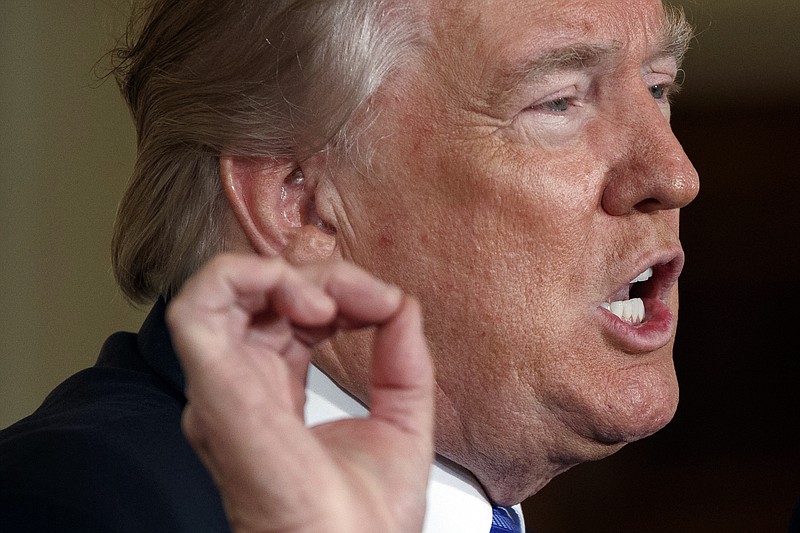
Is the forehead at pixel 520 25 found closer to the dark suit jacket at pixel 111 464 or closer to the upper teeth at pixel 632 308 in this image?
the upper teeth at pixel 632 308

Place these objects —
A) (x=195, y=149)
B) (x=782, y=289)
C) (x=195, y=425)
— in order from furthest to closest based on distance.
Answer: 1. (x=782, y=289)
2. (x=195, y=149)
3. (x=195, y=425)

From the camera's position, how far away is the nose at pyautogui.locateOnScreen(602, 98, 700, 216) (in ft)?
4.12

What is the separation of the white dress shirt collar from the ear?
A: 5.9 inches

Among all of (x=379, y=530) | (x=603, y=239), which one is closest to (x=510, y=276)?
(x=603, y=239)

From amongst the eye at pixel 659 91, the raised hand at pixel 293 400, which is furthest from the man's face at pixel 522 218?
the raised hand at pixel 293 400

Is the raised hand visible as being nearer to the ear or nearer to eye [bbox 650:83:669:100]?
the ear

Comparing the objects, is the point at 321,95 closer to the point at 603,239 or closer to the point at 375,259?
the point at 375,259

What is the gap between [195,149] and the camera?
137cm

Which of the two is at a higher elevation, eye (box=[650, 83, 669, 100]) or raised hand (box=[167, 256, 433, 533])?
eye (box=[650, 83, 669, 100])

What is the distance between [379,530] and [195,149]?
0.79 meters

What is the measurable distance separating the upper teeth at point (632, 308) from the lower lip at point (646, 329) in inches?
0.4

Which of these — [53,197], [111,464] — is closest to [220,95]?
[111,464]

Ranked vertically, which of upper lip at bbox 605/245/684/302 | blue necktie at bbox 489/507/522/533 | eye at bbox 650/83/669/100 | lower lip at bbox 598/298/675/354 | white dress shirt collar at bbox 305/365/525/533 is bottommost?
blue necktie at bbox 489/507/522/533

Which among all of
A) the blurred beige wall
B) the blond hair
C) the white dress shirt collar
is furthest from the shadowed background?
the blond hair
